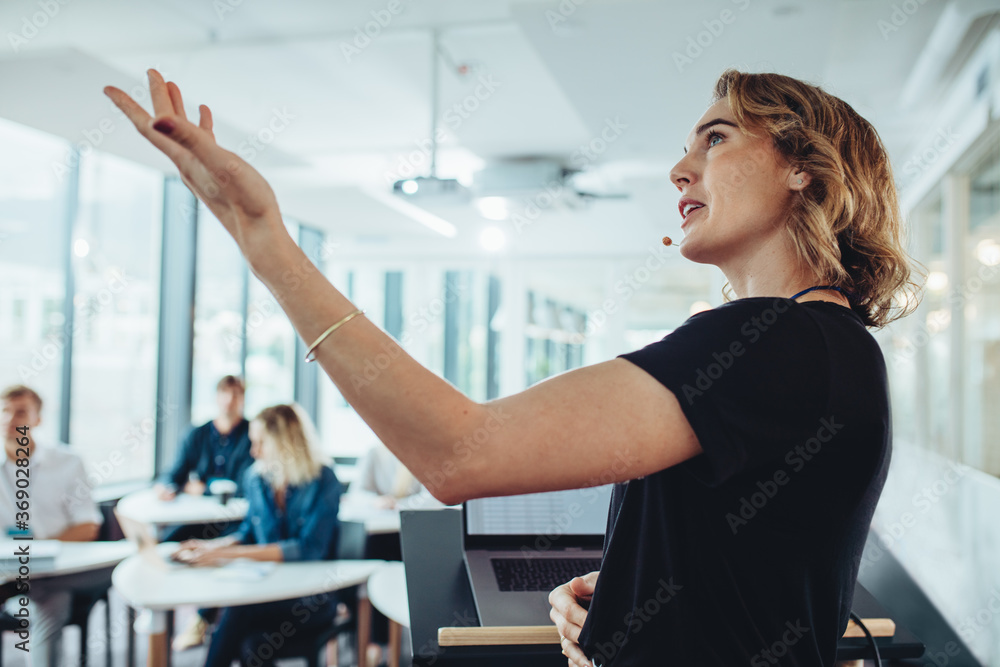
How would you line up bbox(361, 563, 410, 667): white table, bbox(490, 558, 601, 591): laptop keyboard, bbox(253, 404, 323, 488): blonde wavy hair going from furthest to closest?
bbox(253, 404, 323, 488): blonde wavy hair, bbox(361, 563, 410, 667): white table, bbox(490, 558, 601, 591): laptop keyboard

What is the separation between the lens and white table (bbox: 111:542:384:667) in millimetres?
2553

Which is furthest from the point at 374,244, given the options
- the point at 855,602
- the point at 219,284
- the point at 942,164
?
the point at 855,602

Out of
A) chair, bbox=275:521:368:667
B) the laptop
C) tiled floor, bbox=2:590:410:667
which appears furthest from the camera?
tiled floor, bbox=2:590:410:667

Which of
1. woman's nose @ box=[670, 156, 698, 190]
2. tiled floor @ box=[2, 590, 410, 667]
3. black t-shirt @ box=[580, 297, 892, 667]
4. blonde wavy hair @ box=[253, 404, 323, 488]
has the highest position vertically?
woman's nose @ box=[670, 156, 698, 190]

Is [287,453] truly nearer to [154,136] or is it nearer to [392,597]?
[392,597]

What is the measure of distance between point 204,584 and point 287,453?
89 centimetres

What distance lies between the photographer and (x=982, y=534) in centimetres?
263

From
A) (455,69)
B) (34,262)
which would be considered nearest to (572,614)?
(455,69)

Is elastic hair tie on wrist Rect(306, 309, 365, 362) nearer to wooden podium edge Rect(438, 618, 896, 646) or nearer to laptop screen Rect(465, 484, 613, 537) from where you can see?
wooden podium edge Rect(438, 618, 896, 646)

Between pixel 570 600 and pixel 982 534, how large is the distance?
2.38 m

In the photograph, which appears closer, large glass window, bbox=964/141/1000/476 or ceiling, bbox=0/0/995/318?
ceiling, bbox=0/0/995/318

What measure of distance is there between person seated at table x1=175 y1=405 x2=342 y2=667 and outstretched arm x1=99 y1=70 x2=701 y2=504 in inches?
105

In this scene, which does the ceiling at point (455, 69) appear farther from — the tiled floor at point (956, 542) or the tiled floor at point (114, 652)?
the tiled floor at point (114, 652)

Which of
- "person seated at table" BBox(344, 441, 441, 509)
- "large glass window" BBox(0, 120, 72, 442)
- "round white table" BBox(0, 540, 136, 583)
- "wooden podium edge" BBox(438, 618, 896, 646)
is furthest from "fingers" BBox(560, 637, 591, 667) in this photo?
"large glass window" BBox(0, 120, 72, 442)
